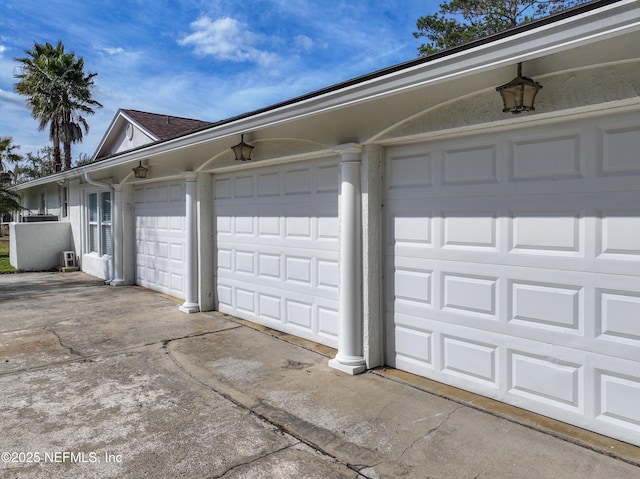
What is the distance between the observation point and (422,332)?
169 inches

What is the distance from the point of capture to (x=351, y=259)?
458 centimetres

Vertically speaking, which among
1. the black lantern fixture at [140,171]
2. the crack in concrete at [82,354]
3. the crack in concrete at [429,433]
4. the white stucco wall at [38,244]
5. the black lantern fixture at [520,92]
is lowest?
the crack in concrete at [429,433]

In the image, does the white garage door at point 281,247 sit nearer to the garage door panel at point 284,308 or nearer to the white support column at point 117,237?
the garage door panel at point 284,308

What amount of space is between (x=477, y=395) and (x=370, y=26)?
41.0 feet

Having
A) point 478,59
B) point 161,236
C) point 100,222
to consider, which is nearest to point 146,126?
point 100,222

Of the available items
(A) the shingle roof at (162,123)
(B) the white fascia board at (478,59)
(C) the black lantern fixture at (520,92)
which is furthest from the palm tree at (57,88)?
(C) the black lantern fixture at (520,92)

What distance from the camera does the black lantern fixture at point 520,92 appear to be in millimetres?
3014

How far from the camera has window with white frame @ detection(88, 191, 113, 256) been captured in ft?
36.6

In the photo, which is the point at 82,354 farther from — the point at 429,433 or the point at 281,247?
the point at 429,433

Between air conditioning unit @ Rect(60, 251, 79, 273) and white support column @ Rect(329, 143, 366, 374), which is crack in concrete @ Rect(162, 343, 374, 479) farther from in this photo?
air conditioning unit @ Rect(60, 251, 79, 273)

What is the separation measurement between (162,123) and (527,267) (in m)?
13.4

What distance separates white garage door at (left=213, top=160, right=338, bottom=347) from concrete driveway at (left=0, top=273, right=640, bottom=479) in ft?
1.74

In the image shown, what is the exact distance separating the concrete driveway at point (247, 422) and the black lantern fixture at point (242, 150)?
2.36 m

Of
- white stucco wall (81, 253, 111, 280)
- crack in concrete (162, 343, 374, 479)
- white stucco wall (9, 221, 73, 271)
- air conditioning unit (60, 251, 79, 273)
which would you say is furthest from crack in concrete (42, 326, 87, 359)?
white stucco wall (9, 221, 73, 271)
